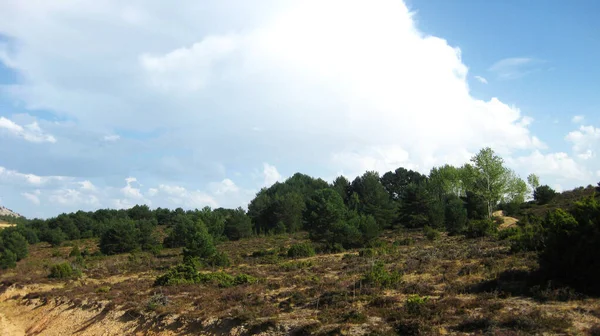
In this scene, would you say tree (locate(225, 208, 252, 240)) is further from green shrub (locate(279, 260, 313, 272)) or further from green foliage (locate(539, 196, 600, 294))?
green foliage (locate(539, 196, 600, 294))

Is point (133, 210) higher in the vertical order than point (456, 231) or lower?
higher

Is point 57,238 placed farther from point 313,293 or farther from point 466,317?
point 466,317

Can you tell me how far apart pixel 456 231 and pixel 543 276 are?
94.3ft

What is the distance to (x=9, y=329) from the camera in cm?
2212

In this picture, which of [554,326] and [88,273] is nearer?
[554,326]

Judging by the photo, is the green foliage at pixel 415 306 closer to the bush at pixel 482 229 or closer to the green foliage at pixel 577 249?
the green foliage at pixel 577 249

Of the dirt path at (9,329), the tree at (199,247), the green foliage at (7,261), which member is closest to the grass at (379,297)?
the dirt path at (9,329)

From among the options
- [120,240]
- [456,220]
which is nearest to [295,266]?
[456,220]

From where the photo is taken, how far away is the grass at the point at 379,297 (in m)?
11.6

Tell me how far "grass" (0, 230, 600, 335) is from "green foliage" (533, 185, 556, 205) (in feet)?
127

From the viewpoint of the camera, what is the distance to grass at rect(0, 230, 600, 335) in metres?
11.6

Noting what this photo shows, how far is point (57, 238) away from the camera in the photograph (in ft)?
218

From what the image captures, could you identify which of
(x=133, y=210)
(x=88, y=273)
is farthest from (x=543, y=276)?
(x=133, y=210)

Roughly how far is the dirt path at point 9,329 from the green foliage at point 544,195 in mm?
62279
